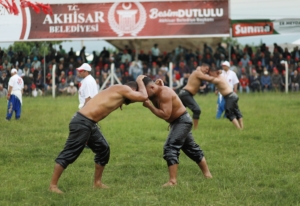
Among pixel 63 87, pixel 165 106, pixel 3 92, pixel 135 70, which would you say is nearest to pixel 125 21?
pixel 135 70

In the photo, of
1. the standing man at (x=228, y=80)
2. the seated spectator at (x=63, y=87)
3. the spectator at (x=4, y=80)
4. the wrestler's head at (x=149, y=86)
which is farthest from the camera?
the seated spectator at (x=63, y=87)

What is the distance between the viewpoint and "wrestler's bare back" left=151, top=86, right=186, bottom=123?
9.83 m

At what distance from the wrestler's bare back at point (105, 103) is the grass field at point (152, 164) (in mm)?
1076

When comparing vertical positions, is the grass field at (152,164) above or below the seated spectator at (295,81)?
below

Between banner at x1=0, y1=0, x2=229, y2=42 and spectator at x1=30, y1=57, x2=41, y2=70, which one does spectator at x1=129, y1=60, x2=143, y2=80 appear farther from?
spectator at x1=30, y1=57, x2=41, y2=70

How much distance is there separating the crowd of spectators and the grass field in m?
8.22

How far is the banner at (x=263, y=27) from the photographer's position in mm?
31406

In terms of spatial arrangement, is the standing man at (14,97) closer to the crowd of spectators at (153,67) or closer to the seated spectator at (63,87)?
the crowd of spectators at (153,67)

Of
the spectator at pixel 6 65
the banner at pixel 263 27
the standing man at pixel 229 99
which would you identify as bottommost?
the standing man at pixel 229 99

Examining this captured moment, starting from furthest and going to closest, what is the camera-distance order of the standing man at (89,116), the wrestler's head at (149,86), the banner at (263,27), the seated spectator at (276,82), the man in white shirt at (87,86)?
the banner at (263,27) → the seated spectator at (276,82) → the man in white shirt at (87,86) → the wrestler's head at (149,86) → the standing man at (89,116)

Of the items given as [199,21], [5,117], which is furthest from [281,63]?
[5,117]

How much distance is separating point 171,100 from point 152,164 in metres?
2.32

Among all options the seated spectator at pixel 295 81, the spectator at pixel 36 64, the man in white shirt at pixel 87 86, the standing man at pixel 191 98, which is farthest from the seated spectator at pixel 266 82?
the man in white shirt at pixel 87 86

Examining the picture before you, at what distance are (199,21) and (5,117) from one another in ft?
41.8
